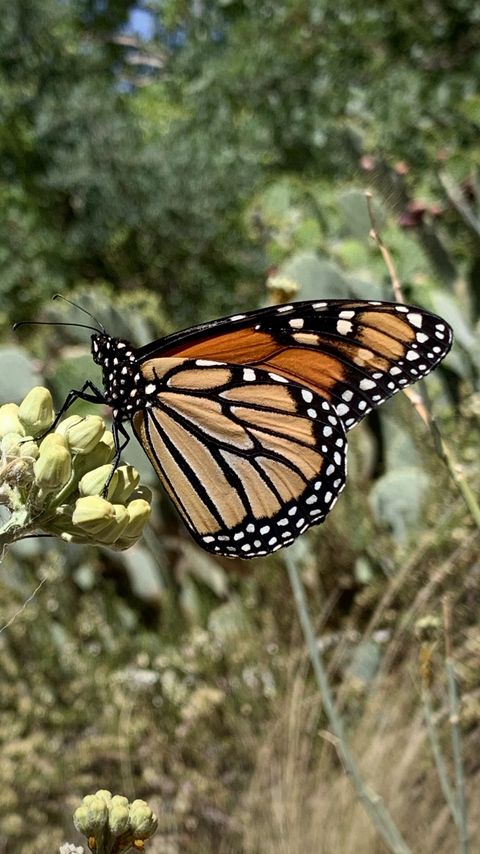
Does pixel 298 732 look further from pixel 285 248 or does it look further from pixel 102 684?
pixel 285 248

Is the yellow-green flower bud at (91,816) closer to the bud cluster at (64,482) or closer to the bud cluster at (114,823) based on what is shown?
the bud cluster at (114,823)

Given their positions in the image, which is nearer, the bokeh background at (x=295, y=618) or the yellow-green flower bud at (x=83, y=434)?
the yellow-green flower bud at (x=83, y=434)

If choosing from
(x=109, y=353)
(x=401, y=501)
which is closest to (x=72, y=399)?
(x=109, y=353)

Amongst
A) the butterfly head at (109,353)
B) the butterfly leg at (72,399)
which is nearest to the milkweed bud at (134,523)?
the butterfly leg at (72,399)

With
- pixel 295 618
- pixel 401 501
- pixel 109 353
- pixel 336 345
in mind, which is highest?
pixel 109 353

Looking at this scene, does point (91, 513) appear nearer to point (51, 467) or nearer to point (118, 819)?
point (51, 467)

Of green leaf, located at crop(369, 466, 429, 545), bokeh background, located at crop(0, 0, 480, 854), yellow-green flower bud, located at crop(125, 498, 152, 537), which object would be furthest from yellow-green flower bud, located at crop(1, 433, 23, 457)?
green leaf, located at crop(369, 466, 429, 545)

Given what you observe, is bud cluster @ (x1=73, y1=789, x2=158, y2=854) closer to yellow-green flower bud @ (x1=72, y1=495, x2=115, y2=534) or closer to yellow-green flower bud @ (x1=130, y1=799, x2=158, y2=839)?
yellow-green flower bud @ (x1=130, y1=799, x2=158, y2=839)
